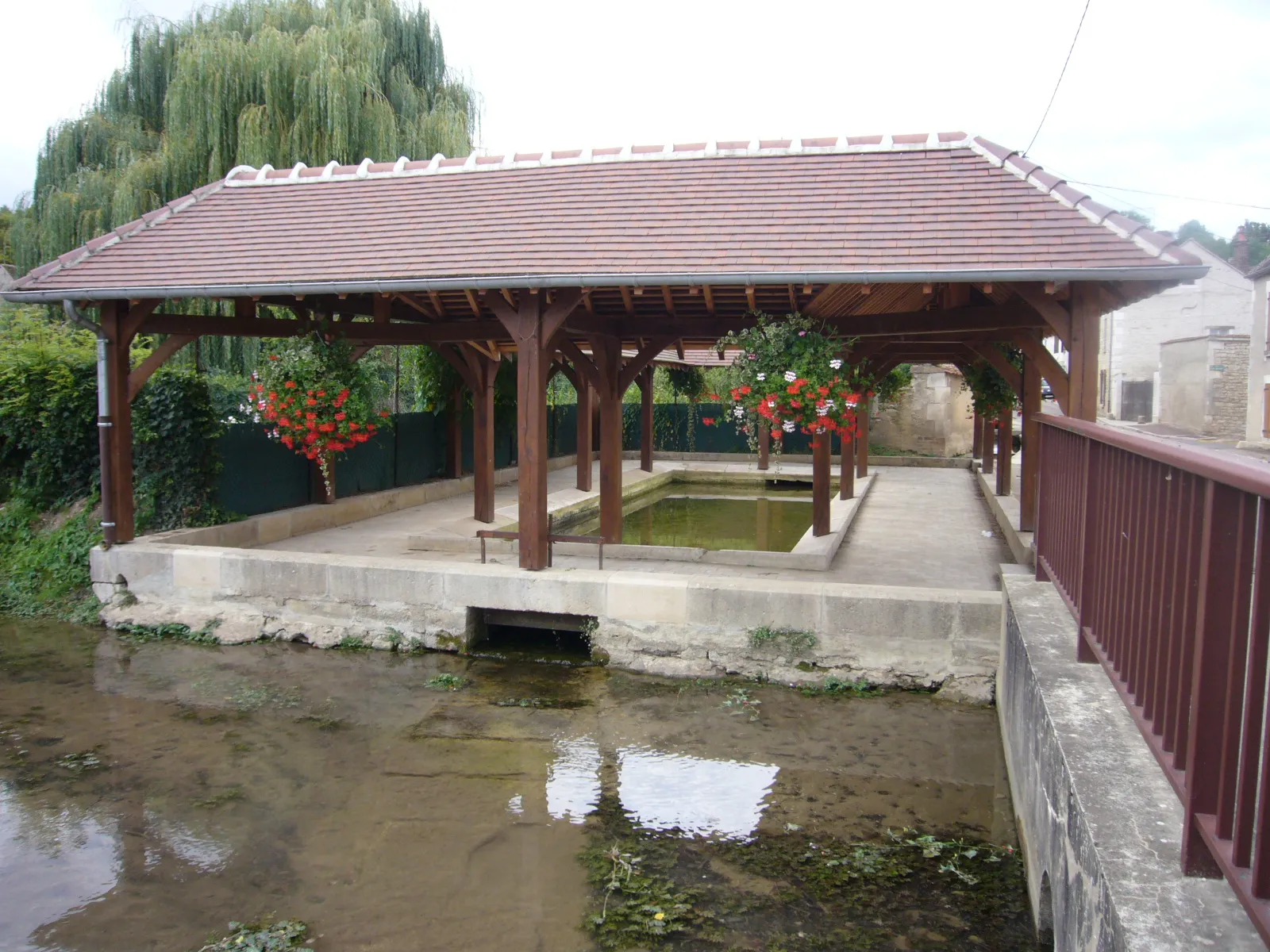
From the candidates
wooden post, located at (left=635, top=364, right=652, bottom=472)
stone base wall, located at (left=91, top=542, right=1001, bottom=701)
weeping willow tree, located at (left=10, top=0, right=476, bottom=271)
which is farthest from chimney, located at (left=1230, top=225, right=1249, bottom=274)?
stone base wall, located at (left=91, top=542, right=1001, bottom=701)

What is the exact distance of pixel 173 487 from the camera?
28.0 feet

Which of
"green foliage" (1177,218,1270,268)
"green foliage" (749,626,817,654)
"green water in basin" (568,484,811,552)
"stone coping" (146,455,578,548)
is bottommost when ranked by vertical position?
"green water in basin" (568,484,811,552)

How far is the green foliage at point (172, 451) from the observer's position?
8.42 metres

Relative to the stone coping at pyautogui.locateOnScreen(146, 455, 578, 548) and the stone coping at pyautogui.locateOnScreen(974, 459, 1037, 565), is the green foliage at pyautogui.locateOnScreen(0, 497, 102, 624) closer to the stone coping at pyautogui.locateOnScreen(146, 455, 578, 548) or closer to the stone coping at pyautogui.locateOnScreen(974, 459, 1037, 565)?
the stone coping at pyautogui.locateOnScreen(146, 455, 578, 548)

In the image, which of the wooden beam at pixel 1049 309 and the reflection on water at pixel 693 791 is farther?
the wooden beam at pixel 1049 309

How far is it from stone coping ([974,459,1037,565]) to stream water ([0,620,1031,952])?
1852 mm

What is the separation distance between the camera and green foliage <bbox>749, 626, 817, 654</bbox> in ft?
20.0

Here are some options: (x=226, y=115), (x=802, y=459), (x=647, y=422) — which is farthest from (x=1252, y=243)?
(x=226, y=115)

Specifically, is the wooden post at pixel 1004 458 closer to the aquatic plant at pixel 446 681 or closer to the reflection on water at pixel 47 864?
the aquatic plant at pixel 446 681

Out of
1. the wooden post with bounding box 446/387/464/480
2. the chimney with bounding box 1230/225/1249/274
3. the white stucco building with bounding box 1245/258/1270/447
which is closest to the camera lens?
the wooden post with bounding box 446/387/464/480

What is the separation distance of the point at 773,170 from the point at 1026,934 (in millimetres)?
5524

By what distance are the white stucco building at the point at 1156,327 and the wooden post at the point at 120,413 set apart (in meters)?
31.2

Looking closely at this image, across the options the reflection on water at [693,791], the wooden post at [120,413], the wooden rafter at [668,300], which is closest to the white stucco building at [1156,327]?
the wooden rafter at [668,300]

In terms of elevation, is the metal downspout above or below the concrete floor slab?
above
